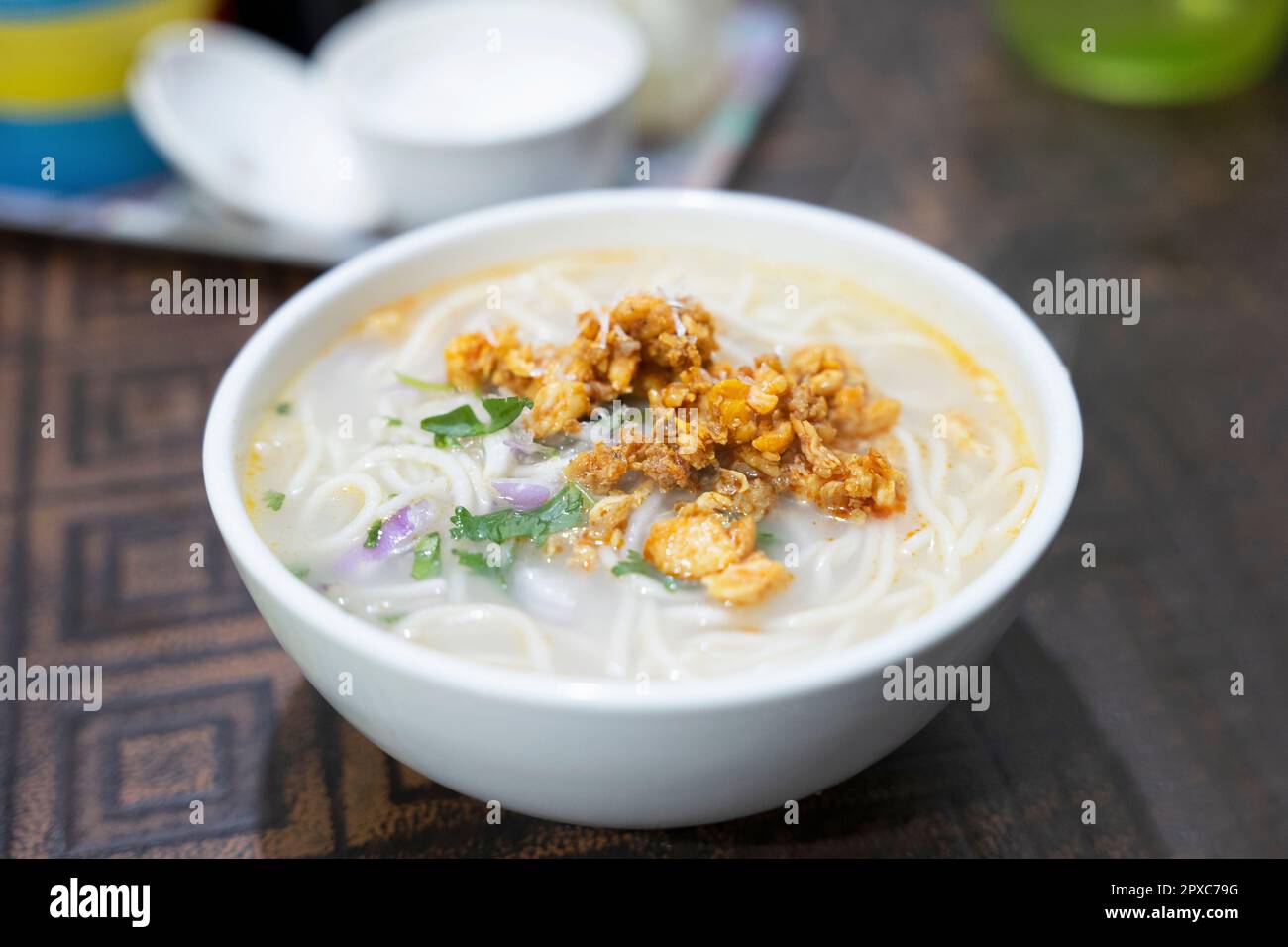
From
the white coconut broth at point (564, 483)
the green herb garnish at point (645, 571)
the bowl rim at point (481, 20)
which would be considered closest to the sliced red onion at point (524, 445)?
the white coconut broth at point (564, 483)

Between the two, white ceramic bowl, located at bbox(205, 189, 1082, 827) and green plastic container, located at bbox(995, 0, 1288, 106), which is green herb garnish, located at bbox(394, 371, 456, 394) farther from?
green plastic container, located at bbox(995, 0, 1288, 106)

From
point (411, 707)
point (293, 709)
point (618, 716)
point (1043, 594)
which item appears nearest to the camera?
point (618, 716)

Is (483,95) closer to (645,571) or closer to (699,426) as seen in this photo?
(699,426)

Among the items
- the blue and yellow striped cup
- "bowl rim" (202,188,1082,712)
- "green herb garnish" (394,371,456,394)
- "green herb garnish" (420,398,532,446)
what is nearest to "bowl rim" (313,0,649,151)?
the blue and yellow striped cup

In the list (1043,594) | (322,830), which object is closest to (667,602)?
(322,830)

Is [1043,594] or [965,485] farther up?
[965,485]

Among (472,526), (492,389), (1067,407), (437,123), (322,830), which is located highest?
(437,123)

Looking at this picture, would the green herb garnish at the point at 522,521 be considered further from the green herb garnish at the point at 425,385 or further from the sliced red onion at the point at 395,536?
the green herb garnish at the point at 425,385
